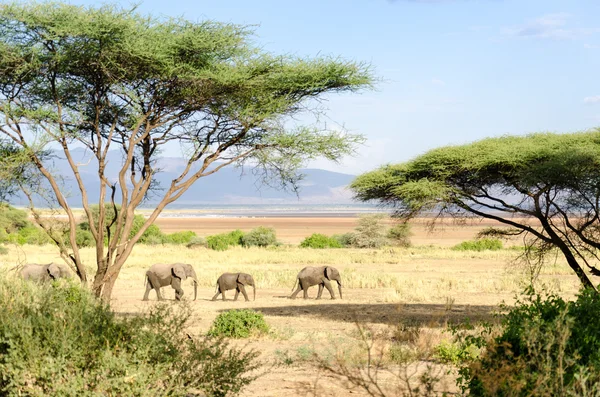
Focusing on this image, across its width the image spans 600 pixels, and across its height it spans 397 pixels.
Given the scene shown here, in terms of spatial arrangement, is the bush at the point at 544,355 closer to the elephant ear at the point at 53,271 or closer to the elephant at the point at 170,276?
the elephant at the point at 170,276

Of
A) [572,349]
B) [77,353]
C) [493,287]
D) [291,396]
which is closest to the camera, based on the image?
[572,349]

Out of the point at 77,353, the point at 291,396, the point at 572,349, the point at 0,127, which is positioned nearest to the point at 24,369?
the point at 77,353

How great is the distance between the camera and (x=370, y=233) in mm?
58406

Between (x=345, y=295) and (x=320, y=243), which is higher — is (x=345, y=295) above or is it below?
below

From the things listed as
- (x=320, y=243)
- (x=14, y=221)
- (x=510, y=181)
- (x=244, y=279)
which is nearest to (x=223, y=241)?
(x=320, y=243)

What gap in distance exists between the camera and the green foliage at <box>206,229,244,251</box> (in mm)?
54184

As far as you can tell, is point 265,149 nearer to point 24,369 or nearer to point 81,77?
point 81,77

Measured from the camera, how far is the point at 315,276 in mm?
25250

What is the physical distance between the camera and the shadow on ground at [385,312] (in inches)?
767

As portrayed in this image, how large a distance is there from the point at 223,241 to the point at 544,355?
50146mm

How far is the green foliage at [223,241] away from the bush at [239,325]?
36.6 meters

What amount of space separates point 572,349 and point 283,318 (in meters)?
13.3

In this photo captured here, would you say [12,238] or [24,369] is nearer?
[24,369]

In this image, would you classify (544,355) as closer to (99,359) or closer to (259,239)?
(99,359)
